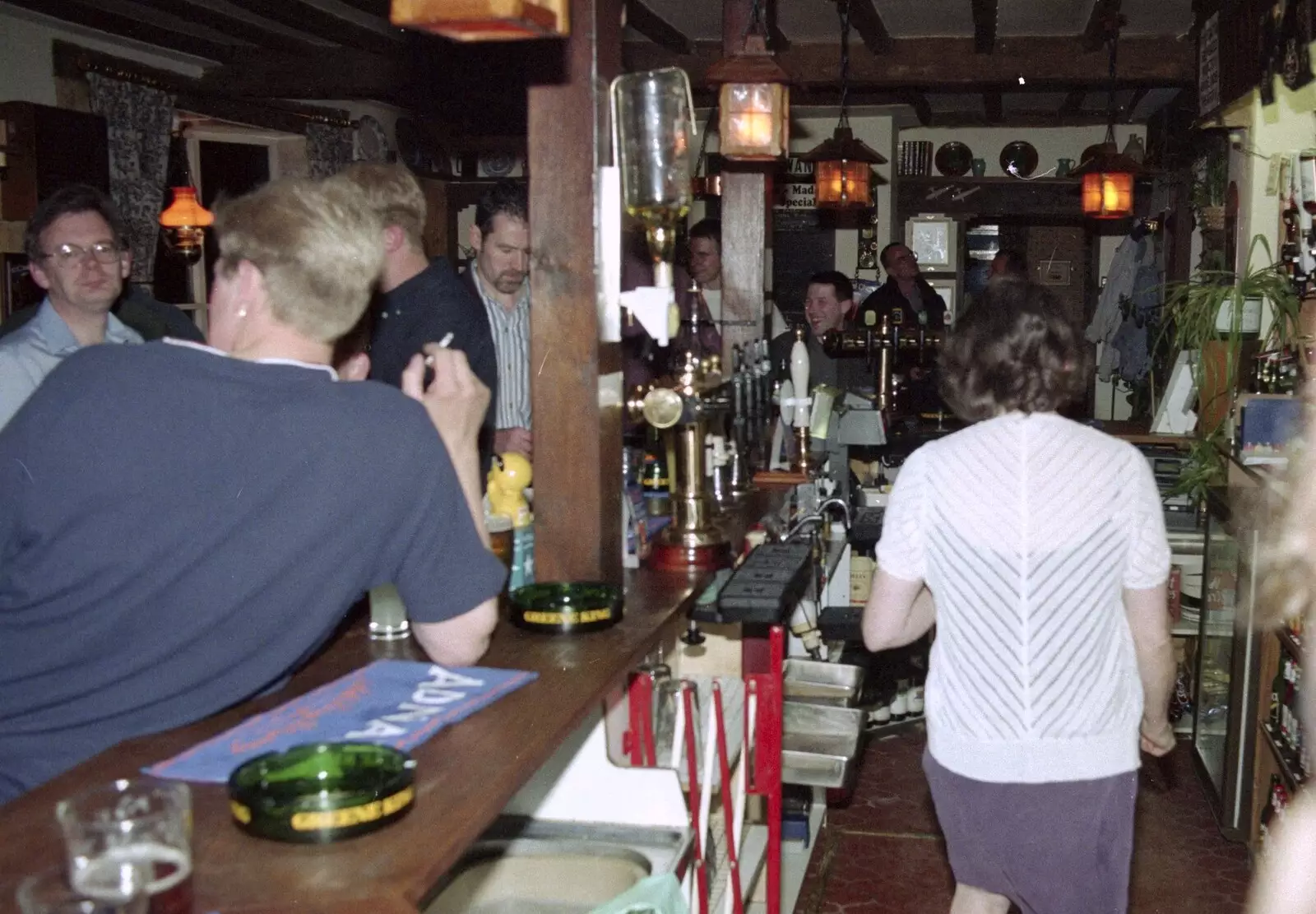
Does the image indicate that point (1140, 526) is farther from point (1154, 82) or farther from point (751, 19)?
point (1154, 82)

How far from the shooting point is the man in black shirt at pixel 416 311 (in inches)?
123

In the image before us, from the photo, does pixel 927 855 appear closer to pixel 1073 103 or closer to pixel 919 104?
pixel 919 104

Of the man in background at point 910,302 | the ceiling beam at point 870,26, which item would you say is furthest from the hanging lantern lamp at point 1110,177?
the ceiling beam at point 870,26

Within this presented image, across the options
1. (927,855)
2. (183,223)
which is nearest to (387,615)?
(927,855)

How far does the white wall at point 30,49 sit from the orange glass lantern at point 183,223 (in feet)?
3.11

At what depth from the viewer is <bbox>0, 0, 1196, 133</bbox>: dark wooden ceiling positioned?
7.17 metres

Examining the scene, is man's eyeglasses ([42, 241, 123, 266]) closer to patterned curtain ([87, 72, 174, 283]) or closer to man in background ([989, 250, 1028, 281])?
patterned curtain ([87, 72, 174, 283])

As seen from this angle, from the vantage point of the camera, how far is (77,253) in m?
3.59

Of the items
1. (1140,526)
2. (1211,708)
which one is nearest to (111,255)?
(1140,526)

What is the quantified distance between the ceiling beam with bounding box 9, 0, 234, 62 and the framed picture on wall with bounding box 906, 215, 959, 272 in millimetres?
6001

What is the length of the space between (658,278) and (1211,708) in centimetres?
294

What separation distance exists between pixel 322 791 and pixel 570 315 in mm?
1389

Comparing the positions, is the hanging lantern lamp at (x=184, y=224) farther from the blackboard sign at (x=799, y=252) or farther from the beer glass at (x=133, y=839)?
the beer glass at (x=133, y=839)

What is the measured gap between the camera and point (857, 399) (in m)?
4.74
